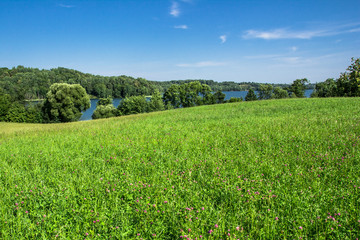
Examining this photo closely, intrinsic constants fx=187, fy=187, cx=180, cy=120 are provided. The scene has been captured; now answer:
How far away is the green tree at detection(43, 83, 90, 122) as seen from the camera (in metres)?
46.6

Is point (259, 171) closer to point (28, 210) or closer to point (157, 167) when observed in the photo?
point (157, 167)

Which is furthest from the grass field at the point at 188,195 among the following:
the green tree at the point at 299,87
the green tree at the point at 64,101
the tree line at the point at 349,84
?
the green tree at the point at 299,87

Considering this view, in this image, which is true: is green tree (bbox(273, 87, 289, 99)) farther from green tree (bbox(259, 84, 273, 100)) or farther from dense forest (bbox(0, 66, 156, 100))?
dense forest (bbox(0, 66, 156, 100))

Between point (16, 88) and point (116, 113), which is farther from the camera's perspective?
point (16, 88)

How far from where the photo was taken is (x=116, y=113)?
70.8m

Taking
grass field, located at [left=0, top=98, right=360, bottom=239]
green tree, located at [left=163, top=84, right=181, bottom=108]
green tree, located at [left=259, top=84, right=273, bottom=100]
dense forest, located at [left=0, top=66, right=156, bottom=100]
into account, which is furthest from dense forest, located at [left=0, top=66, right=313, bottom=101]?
grass field, located at [left=0, top=98, right=360, bottom=239]

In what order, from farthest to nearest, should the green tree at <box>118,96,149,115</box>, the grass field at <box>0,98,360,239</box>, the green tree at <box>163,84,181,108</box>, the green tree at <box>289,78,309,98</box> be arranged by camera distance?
1. the green tree at <box>289,78,309,98</box>
2. the green tree at <box>163,84,181,108</box>
3. the green tree at <box>118,96,149,115</box>
4. the grass field at <box>0,98,360,239</box>

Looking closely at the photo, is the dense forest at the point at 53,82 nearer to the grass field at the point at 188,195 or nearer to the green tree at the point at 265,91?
the green tree at the point at 265,91

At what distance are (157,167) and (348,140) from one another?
689 centimetres

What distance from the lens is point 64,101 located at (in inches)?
1836

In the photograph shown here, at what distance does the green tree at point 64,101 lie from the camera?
4656cm

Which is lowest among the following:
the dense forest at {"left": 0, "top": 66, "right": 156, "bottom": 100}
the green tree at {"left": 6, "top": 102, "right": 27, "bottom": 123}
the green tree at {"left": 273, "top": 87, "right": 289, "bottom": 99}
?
the green tree at {"left": 6, "top": 102, "right": 27, "bottom": 123}

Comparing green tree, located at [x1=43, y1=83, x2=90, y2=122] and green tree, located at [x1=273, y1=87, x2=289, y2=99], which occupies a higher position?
green tree, located at [x1=273, y1=87, x2=289, y2=99]

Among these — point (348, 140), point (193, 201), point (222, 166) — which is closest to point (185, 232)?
point (193, 201)
